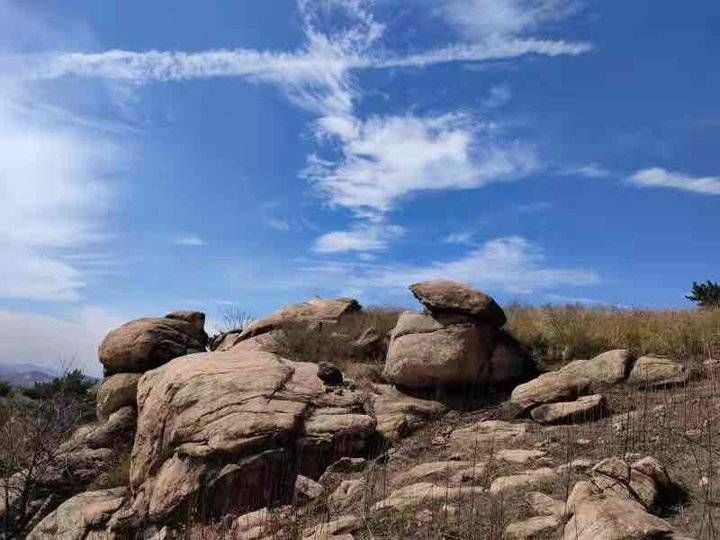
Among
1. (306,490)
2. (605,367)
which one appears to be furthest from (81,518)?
(605,367)

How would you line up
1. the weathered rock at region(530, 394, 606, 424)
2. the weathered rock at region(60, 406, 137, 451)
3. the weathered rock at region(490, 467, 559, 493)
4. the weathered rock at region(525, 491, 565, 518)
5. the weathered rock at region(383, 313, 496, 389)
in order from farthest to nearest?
the weathered rock at region(60, 406, 137, 451) → the weathered rock at region(383, 313, 496, 389) → the weathered rock at region(530, 394, 606, 424) → the weathered rock at region(490, 467, 559, 493) → the weathered rock at region(525, 491, 565, 518)

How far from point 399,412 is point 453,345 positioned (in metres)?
1.39

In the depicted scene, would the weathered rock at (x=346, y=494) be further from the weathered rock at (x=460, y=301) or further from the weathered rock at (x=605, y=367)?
the weathered rock at (x=605, y=367)

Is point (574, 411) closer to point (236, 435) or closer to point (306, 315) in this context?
point (236, 435)

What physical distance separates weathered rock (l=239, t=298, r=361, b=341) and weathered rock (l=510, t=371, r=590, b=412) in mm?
5280

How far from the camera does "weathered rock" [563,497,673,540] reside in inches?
177

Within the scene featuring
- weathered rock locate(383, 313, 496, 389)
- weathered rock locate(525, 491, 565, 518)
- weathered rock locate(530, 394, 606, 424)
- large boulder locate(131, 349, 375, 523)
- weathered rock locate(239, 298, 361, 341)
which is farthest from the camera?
weathered rock locate(239, 298, 361, 341)

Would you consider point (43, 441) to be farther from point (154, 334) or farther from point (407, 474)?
point (407, 474)

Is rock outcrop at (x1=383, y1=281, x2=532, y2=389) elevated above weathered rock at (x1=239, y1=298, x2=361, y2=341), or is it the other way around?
weathered rock at (x1=239, y1=298, x2=361, y2=341)

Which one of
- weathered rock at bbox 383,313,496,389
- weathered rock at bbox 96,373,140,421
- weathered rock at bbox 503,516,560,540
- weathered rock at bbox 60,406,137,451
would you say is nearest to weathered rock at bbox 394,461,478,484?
weathered rock at bbox 503,516,560,540

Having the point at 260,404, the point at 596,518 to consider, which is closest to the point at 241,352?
the point at 260,404

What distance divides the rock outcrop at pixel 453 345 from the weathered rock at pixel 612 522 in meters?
5.28

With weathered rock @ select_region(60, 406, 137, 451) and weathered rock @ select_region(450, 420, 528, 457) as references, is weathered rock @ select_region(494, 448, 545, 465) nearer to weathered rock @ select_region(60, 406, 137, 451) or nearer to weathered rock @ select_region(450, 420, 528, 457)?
weathered rock @ select_region(450, 420, 528, 457)

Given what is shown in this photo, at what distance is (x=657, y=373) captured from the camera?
9.59 metres
